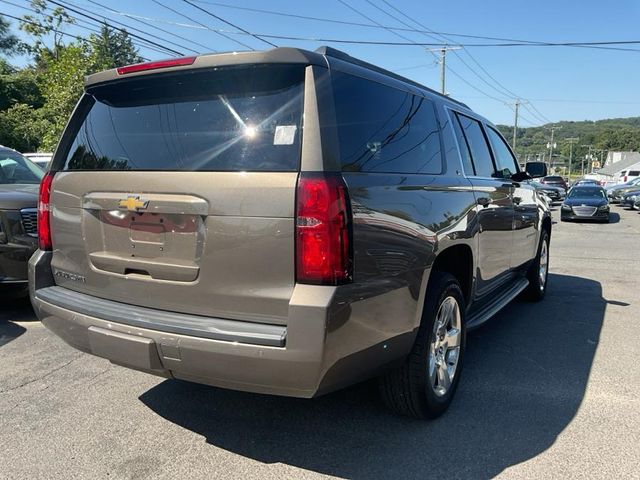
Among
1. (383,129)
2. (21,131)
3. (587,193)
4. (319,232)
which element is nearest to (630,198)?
(587,193)

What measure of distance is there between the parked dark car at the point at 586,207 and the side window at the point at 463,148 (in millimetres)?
16849

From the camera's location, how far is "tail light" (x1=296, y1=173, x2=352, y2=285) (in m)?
2.37

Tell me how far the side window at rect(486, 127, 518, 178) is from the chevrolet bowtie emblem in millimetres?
3439

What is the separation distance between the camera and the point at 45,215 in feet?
10.7

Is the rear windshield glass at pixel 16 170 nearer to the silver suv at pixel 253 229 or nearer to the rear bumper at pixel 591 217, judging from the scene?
the silver suv at pixel 253 229

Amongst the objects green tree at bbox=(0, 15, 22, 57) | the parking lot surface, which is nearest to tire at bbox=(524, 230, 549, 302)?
the parking lot surface

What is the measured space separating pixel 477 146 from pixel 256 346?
3018 mm

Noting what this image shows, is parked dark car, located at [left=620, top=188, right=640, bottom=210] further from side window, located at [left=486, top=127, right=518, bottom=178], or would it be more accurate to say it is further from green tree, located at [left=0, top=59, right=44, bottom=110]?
green tree, located at [left=0, top=59, right=44, bottom=110]

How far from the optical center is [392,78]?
3309 millimetres

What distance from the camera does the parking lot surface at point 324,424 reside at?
286 cm

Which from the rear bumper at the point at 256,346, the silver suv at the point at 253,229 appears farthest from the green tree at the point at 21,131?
the rear bumper at the point at 256,346

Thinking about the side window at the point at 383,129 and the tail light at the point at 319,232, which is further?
the side window at the point at 383,129

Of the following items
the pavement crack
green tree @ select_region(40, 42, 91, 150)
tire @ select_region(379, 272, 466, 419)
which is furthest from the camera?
green tree @ select_region(40, 42, 91, 150)

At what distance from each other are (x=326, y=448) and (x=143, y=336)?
3.94 feet
